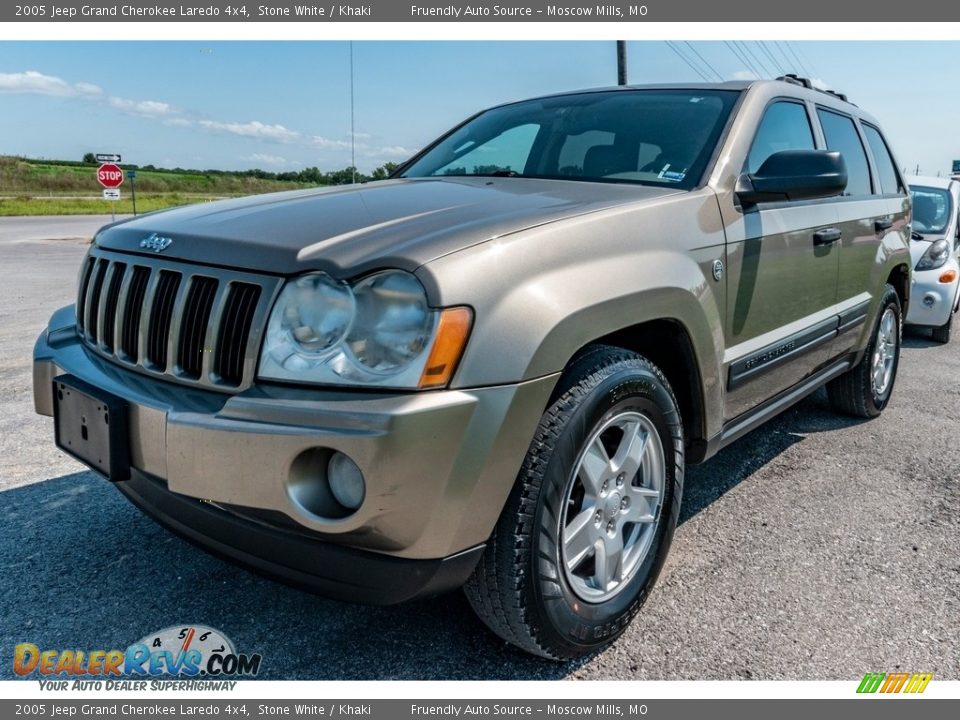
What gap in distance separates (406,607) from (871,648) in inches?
56.1

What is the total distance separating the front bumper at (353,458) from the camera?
1.63 meters

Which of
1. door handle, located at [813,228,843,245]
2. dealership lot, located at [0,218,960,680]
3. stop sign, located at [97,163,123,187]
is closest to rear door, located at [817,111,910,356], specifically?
door handle, located at [813,228,843,245]

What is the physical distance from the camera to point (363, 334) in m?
1.73

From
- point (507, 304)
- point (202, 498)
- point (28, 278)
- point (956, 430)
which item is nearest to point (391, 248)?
point (507, 304)

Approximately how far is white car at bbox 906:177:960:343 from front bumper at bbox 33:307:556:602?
6.33 m

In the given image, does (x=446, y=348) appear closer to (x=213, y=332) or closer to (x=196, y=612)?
(x=213, y=332)

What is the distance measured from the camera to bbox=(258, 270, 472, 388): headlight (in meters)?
1.69

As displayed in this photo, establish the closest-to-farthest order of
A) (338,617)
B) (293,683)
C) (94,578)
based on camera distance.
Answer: (293,683), (338,617), (94,578)

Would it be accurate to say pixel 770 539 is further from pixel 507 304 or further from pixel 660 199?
pixel 507 304

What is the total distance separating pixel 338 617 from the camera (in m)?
2.38

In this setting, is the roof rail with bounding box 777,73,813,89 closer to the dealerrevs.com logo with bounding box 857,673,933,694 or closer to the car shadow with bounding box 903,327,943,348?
the dealerrevs.com logo with bounding box 857,673,933,694

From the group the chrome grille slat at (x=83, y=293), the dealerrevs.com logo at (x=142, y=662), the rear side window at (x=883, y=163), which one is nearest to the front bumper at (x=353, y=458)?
the dealerrevs.com logo at (x=142, y=662)

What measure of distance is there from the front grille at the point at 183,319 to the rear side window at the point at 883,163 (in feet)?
12.6

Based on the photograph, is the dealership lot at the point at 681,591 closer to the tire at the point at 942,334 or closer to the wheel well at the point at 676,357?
the wheel well at the point at 676,357
